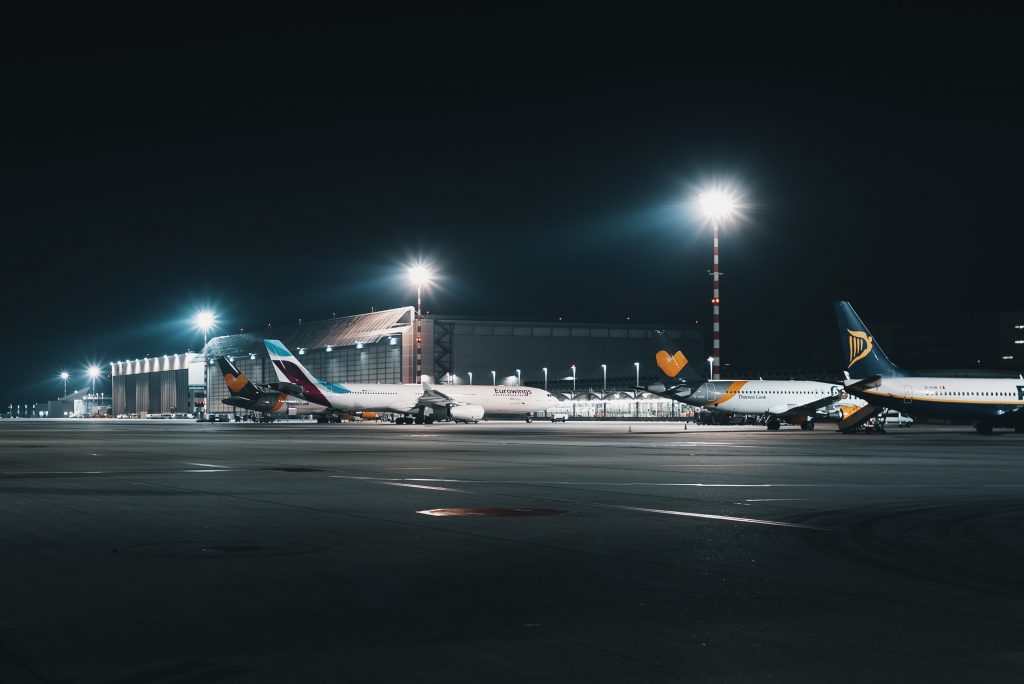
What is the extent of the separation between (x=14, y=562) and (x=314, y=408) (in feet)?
371

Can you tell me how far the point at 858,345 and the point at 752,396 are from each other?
579 inches

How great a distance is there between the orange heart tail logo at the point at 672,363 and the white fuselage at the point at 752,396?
285 cm

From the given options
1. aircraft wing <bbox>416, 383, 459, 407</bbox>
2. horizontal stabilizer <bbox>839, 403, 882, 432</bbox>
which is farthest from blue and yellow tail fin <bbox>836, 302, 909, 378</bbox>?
aircraft wing <bbox>416, 383, 459, 407</bbox>

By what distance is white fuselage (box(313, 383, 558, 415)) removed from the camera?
108 metres

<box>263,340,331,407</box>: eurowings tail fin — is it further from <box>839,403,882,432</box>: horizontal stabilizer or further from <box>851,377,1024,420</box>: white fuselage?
<box>851,377,1024,420</box>: white fuselage

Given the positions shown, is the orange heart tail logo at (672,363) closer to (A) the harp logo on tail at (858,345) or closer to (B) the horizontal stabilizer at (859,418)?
(B) the horizontal stabilizer at (859,418)

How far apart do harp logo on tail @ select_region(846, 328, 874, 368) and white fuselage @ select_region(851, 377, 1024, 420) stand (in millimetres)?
2427

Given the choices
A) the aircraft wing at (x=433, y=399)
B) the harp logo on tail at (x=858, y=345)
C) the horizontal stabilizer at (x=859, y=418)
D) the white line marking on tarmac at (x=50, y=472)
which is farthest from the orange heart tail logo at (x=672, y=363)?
the white line marking on tarmac at (x=50, y=472)

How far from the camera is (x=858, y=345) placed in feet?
232

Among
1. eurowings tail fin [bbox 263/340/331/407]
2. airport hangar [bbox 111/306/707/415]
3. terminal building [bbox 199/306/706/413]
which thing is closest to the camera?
eurowings tail fin [bbox 263/340/331/407]

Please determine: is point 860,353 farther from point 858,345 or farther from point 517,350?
point 517,350

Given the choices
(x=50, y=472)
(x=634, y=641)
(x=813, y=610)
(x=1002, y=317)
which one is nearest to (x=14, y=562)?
(x=634, y=641)

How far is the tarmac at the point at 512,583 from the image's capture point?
769cm

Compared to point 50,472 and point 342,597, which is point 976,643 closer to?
point 342,597
